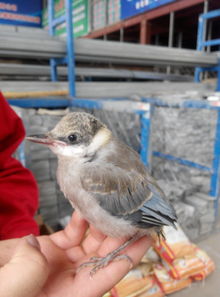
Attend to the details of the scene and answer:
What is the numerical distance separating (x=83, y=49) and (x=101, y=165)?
143 centimetres

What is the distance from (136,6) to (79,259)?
330 centimetres

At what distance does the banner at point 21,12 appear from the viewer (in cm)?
573

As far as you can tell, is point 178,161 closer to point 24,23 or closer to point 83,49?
point 83,49

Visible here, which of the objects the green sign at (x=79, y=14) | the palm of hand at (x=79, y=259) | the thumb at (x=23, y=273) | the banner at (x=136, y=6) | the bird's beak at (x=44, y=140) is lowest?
the palm of hand at (x=79, y=259)

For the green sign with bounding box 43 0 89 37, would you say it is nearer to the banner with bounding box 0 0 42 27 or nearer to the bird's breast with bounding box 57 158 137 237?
the banner with bounding box 0 0 42 27

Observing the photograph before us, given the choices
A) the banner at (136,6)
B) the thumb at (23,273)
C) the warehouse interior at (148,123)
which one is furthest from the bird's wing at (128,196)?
the banner at (136,6)

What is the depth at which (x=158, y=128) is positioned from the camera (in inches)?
86.0

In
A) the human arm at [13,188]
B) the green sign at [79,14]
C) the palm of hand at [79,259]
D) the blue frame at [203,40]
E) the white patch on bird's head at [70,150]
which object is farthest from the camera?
the green sign at [79,14]

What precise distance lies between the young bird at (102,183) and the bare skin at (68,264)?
0.16ft

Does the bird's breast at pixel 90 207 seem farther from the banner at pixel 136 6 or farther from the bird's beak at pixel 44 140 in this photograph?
the banner at pixel 136 6

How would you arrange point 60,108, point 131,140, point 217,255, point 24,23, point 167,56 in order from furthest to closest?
point 24,23, point 167,56, point 60,108, point 217,255, point 131,140

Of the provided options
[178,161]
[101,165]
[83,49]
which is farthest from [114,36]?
[101,165]

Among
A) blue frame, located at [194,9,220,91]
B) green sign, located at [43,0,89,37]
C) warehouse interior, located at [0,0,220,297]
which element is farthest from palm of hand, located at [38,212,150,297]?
green sign, located at [43,0,89,37]

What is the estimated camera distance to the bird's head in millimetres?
729
